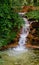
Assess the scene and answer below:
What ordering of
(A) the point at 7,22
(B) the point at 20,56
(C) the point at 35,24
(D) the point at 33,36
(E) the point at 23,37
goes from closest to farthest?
1. (B) the point at 20,56
2. (A) the point at 7,22
3. (D) the point at 33,36
4. (E) the point at 23,37
5. (C) the point at 35,24

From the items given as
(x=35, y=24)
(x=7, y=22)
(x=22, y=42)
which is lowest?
(x=22, y=42)

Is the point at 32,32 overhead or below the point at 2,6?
below

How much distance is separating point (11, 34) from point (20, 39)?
0.77 metres

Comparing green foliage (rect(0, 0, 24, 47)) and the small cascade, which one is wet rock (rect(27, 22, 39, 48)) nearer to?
the small cascade

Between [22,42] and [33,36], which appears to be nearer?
[22,42]

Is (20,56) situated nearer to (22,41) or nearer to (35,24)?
(22,41)

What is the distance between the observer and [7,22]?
1325 centimetres

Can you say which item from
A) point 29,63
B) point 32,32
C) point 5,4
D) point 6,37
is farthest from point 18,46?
point 29,63

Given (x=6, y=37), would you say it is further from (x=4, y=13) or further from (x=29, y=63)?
(x=29, y=63)

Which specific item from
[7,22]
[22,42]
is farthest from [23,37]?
[7,22]

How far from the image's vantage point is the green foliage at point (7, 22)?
13047mm

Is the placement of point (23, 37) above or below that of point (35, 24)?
below

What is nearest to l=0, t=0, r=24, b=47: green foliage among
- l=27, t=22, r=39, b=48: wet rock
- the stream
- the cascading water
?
the cascading water

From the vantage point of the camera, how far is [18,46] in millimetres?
13070
